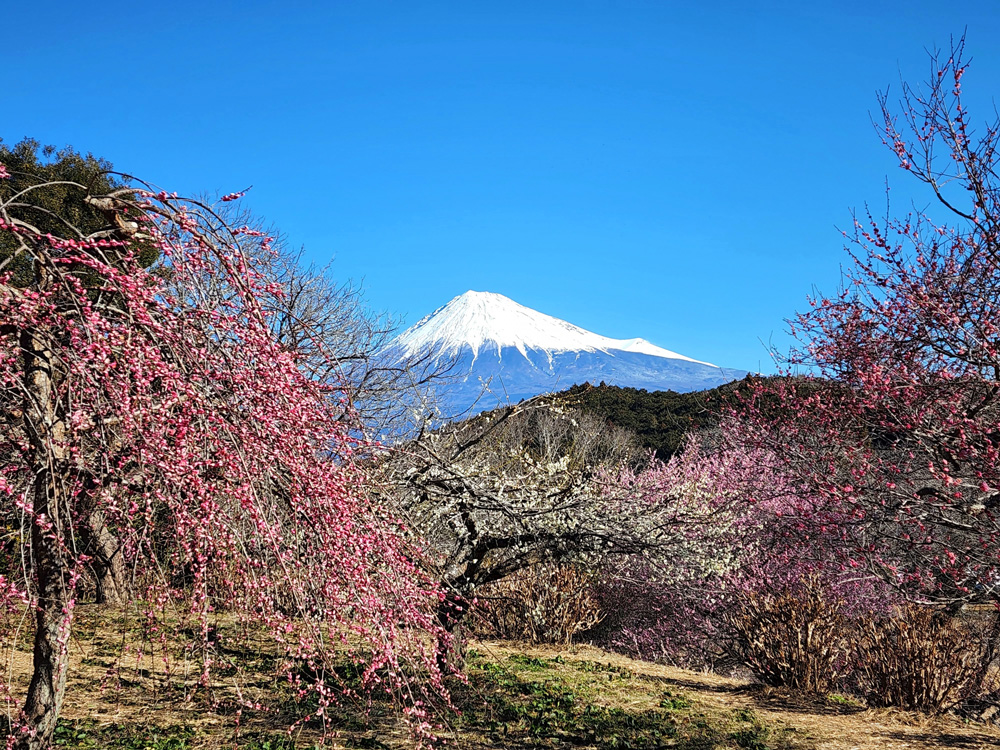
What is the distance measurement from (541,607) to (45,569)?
29.1 ft

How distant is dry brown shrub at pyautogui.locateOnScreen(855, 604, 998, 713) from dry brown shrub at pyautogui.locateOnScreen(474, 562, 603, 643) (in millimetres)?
4529

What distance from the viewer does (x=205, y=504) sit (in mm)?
2557

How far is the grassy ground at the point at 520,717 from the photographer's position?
6410 millimetres

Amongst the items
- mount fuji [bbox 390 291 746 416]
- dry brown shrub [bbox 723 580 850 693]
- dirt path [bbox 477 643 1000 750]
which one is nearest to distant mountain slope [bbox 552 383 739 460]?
dry brown shrub [bbox 723 580 850 693]

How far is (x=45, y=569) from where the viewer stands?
12.0 feet

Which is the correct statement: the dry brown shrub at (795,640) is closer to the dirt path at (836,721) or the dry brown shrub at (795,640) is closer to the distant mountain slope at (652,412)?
the dirt path at (836,721)

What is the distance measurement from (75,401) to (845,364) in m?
7.77

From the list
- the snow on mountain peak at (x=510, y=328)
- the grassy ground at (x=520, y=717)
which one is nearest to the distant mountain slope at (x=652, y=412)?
the grassy ground at (x=520, y=717)

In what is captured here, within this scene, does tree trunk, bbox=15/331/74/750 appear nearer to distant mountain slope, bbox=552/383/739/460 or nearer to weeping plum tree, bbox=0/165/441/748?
weeping plum tree, bbox=0/165/441/748

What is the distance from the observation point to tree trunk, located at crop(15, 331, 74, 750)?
3.25 meters

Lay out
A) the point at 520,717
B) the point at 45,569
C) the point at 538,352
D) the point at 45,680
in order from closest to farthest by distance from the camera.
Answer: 1. the point at 45,569
2. the point at 45,680
3. the point at 520,717
4. the point at 538,352

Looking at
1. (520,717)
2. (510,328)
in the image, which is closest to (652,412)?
(520,717)

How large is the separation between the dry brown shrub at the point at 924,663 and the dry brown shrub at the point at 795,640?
0.49 meters

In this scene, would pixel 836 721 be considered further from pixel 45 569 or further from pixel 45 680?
pixel 45 569
